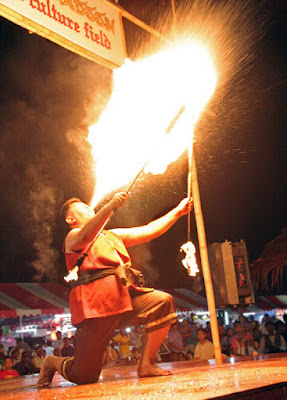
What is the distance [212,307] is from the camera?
457 cm

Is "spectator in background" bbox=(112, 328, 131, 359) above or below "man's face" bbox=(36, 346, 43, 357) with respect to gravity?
below

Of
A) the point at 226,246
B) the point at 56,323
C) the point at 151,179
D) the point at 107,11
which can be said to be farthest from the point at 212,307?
the point at 56,323

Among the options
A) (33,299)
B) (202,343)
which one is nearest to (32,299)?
(33,299)

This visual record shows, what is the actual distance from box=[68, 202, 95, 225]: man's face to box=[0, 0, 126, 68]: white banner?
1.73 metres

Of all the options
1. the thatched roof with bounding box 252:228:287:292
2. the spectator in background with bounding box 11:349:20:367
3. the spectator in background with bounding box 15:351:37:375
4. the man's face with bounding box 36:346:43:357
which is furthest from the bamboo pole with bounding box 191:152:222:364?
the man's face with bounding box 36:346:43:357

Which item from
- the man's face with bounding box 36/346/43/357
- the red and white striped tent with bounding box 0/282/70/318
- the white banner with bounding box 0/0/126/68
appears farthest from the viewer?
the red and white striped tent with bounding box 0/282/70/318

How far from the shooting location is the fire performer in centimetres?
315

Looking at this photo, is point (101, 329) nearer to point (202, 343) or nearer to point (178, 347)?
point (202, 343)

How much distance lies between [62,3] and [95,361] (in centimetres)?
341

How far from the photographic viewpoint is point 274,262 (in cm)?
597

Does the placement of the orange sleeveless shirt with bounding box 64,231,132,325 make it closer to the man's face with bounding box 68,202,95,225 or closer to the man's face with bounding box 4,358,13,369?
the man's face with bounding box 68,202,95,225

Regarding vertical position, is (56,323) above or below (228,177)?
below

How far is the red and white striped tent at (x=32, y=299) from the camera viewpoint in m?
10.1

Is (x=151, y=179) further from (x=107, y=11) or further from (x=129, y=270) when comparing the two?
(x=129, y=270)
